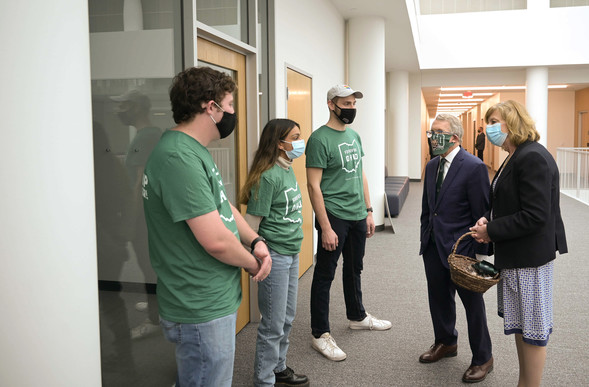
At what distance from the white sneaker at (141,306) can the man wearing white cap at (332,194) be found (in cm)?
126

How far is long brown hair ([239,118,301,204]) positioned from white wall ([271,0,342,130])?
1719mm

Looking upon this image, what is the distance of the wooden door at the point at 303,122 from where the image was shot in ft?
16.9

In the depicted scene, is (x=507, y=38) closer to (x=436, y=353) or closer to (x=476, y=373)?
(x=436, y=353)

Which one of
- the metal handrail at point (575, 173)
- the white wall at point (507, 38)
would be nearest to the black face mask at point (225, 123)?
the metal handrail at point (575, 173)

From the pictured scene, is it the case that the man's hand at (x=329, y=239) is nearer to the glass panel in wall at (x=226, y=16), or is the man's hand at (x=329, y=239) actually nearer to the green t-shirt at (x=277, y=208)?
the green t-shirt at (x=277, y=208)

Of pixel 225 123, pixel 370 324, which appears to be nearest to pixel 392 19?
pixel 370 324

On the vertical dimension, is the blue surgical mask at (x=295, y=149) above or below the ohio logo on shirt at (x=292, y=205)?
above

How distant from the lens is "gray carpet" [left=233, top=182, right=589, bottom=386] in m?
3.21

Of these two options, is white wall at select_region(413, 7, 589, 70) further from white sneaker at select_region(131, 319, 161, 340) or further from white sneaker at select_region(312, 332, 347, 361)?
white sneaker at select_region(131, 319, 161, 340)

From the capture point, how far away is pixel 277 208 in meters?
2.82

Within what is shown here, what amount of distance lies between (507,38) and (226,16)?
1225 cm

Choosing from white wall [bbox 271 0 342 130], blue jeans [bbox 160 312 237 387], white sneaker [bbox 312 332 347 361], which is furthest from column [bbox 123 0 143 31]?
white sneaker [bbox 312 332 347 361]

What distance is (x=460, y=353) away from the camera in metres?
3.54

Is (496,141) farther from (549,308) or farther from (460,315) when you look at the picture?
(460,315)
